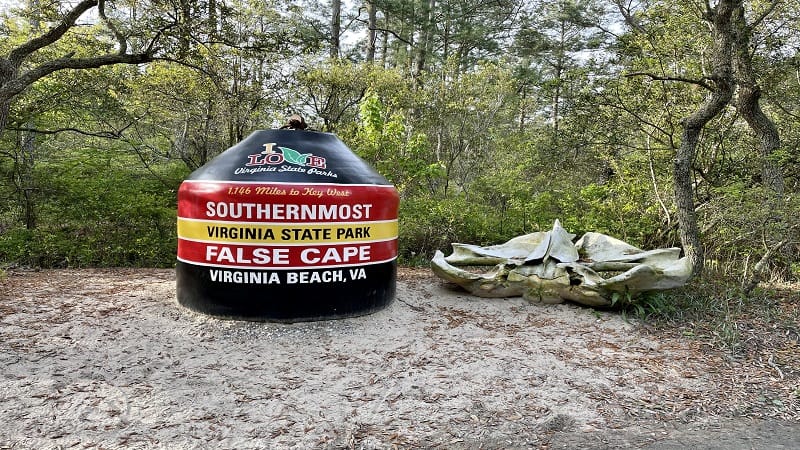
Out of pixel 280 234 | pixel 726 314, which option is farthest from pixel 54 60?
pixel 726 314

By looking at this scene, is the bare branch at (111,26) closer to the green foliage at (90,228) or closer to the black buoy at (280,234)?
the green foliage at (90,228)

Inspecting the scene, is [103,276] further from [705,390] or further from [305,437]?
[705,390]

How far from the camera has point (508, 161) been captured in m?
12.2

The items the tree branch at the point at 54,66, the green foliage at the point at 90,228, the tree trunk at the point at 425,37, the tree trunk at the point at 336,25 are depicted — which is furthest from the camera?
the tree trunk at the point at 425,37

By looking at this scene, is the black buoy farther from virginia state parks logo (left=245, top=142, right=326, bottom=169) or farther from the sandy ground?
the sandy ground

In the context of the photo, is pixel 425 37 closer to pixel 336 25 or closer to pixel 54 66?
pixel 336 25

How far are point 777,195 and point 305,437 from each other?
22.2 feet

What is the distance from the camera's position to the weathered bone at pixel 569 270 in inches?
229

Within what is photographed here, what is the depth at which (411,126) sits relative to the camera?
40.7 ft

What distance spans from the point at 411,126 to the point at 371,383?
9.19m

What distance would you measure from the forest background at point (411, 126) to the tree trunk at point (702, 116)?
0.08ft

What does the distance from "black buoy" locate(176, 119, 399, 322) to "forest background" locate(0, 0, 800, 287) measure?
11.7 ft

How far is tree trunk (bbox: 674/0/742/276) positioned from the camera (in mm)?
6418

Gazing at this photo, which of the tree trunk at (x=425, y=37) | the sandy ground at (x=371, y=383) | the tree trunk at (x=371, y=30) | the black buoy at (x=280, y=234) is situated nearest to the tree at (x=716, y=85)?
the sandy ground at (x=371, y=383)
